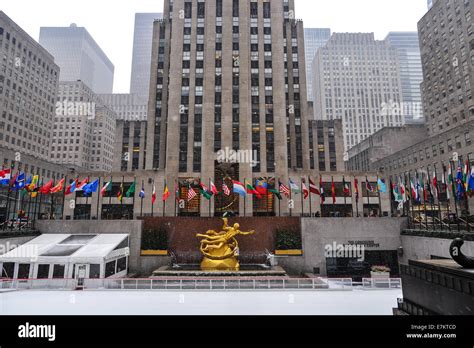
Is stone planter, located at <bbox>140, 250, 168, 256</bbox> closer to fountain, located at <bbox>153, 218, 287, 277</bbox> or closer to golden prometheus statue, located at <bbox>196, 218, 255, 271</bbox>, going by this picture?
fountain, located at <bbox>153, 218, 287, 277</bbox>

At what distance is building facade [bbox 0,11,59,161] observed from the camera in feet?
258

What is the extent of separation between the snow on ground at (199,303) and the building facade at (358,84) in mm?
126843

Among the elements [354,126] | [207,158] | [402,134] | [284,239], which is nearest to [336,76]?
[354,126]

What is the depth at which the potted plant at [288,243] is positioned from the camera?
2897 cm

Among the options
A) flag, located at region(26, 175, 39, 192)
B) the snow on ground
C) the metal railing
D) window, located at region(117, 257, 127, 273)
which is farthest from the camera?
flag, located at region(26, 175, 39, 192)

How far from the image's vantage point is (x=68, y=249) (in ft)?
79.9

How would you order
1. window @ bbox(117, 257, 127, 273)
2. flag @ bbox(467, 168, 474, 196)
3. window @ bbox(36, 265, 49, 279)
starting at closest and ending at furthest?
flag @ bbox(467, 168, 474, 196) < window @ bbox(36, 265, 49, 279) < window @ bbox(117, 257, 127, 273)

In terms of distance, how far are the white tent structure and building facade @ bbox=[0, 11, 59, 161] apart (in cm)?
6125

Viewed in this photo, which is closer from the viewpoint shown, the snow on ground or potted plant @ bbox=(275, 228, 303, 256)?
the snow on ground

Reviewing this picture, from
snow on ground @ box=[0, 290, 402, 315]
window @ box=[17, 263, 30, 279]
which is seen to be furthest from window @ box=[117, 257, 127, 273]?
snow on ground @ box=[0, 290, 402, 315]

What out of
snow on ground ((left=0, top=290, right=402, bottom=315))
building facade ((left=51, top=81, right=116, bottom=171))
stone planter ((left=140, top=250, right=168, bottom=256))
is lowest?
snow on ground ((left=0, top=290, right=402, bottom=315))

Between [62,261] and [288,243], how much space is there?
19059mm

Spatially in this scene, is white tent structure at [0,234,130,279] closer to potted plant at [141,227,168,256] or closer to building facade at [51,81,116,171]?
potted plant at [141,227,168,256]

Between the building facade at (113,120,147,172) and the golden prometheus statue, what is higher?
the building facade at (113,120,147,172)
